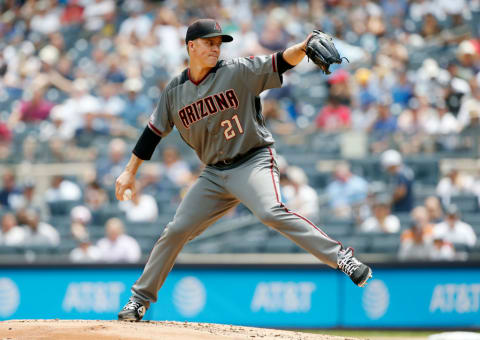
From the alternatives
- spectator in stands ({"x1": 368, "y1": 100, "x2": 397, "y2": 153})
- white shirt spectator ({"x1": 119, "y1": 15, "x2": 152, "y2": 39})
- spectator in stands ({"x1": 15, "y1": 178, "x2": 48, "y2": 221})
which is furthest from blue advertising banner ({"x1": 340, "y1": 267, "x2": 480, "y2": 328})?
white shirt spectator ({"x1": 119, "y1": 15, "x2": 152, "y2": 39})

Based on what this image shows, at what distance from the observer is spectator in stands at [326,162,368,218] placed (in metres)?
10.1

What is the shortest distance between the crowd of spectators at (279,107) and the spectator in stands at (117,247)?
2 centimetres

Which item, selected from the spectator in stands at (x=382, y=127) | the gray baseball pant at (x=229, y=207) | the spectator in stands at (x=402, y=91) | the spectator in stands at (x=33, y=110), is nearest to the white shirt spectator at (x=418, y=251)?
the spectator in stands at (x=382, y=127)

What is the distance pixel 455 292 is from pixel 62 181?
5726 millimetres

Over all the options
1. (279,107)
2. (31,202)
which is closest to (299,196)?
(279,107)

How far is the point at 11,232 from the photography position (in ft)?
35.2

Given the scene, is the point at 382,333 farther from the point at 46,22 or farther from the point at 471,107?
the point at 46,22

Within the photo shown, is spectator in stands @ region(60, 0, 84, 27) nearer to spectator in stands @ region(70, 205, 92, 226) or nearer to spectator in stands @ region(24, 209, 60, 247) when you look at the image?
spectator in stands @ region(70, 205, 92, 226)

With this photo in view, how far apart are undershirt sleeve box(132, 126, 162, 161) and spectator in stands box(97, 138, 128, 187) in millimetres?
5745

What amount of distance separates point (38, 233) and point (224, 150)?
580cm

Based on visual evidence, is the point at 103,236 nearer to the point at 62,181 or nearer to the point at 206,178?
the point at 62,181

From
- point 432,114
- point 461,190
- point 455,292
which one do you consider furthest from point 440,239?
point 432,114

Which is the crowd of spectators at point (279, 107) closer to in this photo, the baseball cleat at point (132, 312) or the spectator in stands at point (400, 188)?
the spectator in stands at point (400, 188)

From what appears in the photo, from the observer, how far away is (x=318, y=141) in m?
11.2
